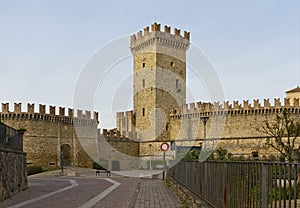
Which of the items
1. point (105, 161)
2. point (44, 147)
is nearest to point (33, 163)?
point (44, 147)

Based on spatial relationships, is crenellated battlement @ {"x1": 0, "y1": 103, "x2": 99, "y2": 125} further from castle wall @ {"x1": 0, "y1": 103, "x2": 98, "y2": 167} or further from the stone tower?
the stone tower

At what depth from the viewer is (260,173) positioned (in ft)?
17.5

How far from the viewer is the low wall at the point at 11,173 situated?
13477mm

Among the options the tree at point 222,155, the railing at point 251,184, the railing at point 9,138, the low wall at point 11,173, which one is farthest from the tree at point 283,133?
the railing at point 9,138

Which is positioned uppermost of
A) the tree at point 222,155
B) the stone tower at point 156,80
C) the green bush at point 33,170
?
the stone tower at point 156,80

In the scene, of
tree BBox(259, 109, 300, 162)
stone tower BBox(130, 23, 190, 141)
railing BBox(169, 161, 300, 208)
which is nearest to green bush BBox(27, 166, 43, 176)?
stone tower BBox(130, 23, 190, 141)

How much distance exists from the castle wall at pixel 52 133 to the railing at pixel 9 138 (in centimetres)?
2283

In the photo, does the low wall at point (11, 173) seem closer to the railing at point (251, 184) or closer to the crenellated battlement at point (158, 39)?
the railing at point (251, 184)

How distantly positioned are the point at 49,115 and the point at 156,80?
14588mm

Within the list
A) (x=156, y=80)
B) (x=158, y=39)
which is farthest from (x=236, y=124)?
(x=158, y=39)

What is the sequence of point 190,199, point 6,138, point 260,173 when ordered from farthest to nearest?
point 6,138
point 190,199
point 260,173

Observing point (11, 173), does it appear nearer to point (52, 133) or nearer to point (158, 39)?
point (52, 133)

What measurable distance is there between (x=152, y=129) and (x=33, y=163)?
52.2 ft

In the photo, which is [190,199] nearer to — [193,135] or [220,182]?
[220,182]
